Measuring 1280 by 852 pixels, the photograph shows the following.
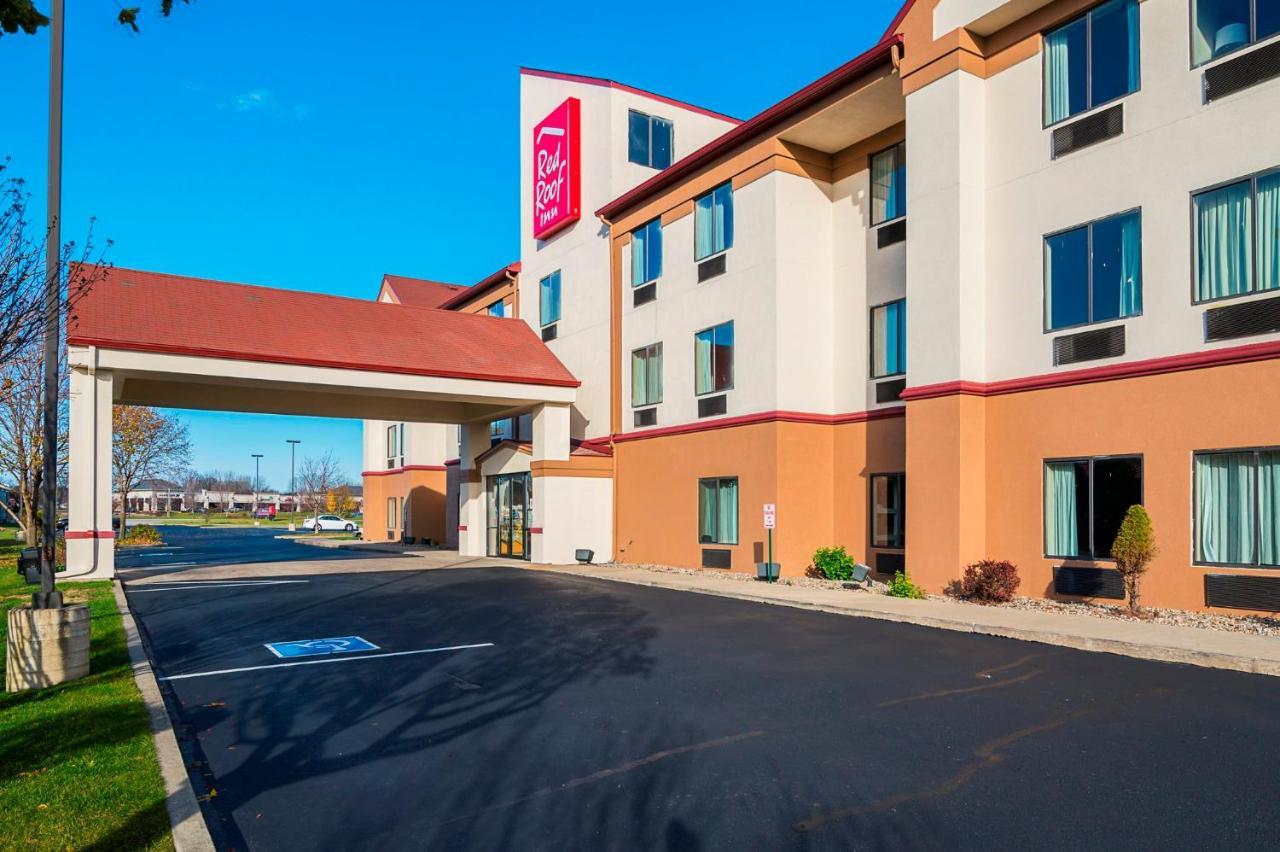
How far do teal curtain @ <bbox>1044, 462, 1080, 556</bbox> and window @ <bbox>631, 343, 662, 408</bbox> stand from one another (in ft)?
36.8

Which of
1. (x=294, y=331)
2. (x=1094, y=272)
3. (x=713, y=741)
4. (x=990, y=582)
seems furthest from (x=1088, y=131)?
(x=294, y=331)

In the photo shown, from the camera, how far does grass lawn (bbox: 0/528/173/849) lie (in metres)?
5.07

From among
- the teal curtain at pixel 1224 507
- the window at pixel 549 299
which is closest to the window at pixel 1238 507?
the teal curtain at pixel 1224 507

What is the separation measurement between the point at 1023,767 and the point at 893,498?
43.8ft

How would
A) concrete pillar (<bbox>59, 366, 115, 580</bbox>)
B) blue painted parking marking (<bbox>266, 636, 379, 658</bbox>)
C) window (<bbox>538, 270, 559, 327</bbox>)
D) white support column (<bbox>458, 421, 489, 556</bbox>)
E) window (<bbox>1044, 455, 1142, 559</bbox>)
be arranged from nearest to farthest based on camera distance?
blue painted parking marking (<bbox>266, 636, 379, 658</bbox>) → window (<bbox>1044, 455, 1142, 559</bbox>) → concrete pillar (<bbox>59, 366, 115, 580</bbox>) → window (<bbox>538, 270, 559, 327</bbox>) → white support column (<bbox>458, 421, 489, 556</bbox>)

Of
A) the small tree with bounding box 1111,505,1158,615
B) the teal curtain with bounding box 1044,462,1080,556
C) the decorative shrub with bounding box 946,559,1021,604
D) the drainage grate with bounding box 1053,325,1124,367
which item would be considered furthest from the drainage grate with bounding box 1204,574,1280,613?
the drainage grate with bounding box 1053,325,1124,367

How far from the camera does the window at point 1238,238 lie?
1298 centimetres

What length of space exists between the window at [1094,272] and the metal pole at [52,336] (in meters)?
14.1

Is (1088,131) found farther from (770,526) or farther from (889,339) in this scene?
(770,526)

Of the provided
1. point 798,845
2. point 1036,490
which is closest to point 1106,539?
point 1036,490

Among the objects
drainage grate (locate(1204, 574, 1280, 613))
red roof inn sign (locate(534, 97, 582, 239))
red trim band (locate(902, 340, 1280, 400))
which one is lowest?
drainage grate (locate(1204, 574, 1280, 613))

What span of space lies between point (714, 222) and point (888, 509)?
27.2 ft

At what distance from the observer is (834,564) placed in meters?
19.9

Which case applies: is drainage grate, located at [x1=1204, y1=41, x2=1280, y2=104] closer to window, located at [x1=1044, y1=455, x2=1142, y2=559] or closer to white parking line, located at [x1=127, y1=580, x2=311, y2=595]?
window, located at [x1=1044, y1=455, x2=1142, y2=559]
